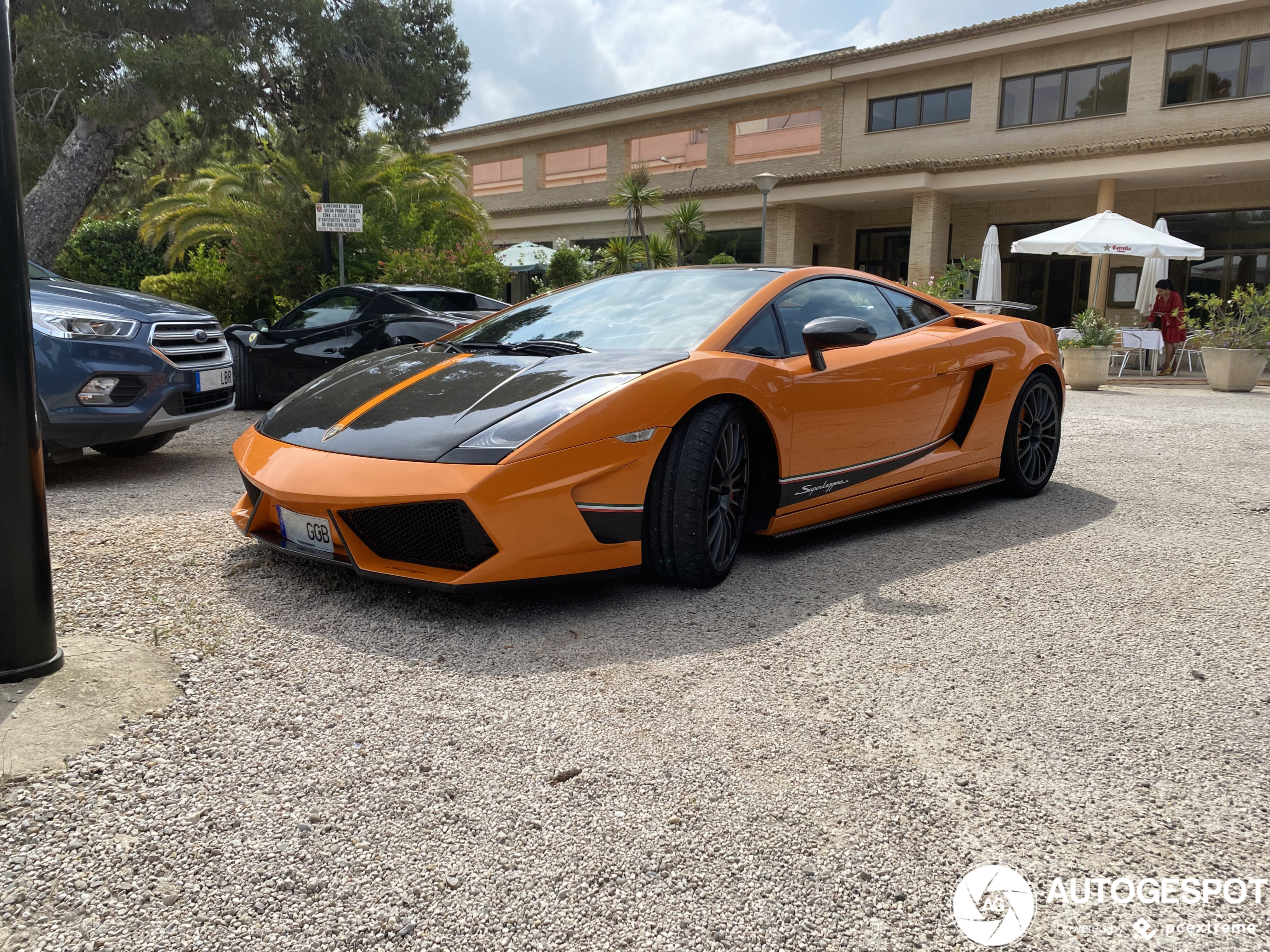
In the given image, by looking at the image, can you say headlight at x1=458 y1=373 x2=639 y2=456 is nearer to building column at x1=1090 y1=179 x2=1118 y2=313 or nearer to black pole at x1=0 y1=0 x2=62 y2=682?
black pole at x1=0 y1=0 x2=62 y2=682

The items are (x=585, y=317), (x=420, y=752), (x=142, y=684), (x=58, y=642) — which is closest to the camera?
(x=420, y=752)

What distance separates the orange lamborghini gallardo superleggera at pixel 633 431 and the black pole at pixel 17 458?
2.74 feet

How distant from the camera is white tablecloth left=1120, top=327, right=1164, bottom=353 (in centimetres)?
1517

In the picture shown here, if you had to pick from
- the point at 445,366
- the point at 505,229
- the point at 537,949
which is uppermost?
the point at 505,229

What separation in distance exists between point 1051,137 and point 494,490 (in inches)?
891

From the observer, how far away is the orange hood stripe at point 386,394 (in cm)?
340

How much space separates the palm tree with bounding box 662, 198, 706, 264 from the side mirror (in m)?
22.0

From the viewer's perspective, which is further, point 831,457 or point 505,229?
point 505,229

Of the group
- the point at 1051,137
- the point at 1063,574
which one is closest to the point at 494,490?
the point at 1063,574

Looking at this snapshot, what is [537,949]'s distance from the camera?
5.35 ft

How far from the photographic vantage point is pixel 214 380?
18.7 feet

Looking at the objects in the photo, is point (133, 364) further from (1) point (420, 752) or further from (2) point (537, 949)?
(2) point (537, 949)

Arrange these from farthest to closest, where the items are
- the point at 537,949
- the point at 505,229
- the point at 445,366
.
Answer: the point at 505,229
the point at 445,366
the point at 537,949

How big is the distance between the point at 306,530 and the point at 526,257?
75.2 feet
